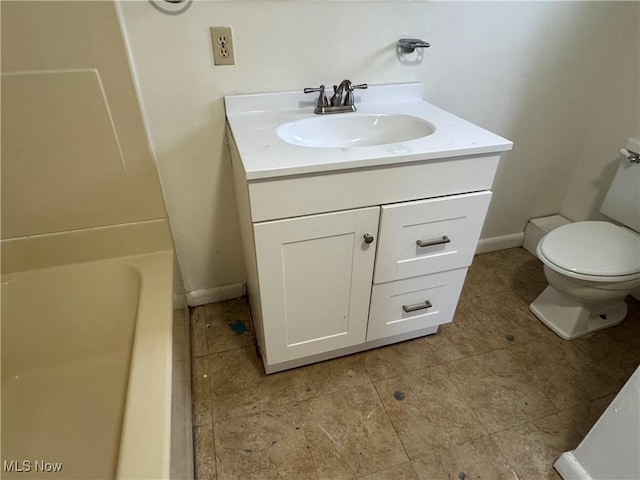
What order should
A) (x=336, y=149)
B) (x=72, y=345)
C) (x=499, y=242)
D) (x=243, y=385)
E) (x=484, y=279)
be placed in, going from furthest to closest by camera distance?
(x=499, y=242) < (x=484, y=279) < (x=243, y=385) < (x=72, y=345) < (x=336, y=149)

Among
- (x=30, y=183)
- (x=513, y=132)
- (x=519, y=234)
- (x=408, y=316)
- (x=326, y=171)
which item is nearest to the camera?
(x=326, y=171)

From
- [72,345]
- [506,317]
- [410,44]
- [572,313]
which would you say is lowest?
[506,317]

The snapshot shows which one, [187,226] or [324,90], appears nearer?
[324,90]

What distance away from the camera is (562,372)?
4.87ft

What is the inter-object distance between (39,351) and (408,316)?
127 cm

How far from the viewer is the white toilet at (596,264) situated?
4.67ft

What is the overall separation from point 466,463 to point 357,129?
1151 millimetres

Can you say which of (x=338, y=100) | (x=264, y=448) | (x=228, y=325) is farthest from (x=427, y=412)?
(x=338, y=100)

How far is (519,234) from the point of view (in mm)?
2131

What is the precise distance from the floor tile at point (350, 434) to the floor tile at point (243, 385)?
11 cm

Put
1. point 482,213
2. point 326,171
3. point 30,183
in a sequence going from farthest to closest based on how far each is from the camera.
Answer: point 482,213
point 30,183
point 326,171

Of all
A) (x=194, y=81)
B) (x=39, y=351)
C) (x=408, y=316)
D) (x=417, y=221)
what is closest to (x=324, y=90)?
(x=194, y=81)

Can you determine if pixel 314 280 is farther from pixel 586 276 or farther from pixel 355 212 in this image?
pixel 586 276

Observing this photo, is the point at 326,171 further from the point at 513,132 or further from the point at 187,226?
the point at 513,132
